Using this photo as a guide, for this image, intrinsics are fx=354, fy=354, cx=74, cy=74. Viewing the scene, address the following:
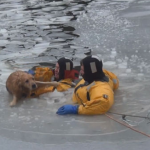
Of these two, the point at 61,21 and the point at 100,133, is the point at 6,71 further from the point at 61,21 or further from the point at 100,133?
the point at 61,21

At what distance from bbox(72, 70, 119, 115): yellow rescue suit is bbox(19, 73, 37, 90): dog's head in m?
0.61

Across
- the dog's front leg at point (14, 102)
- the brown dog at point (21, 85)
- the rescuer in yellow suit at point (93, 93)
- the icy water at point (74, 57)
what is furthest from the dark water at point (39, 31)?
the rescuer in yellow suit at point (93, 93)

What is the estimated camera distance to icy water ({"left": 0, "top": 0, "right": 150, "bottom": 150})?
3869 millimetres

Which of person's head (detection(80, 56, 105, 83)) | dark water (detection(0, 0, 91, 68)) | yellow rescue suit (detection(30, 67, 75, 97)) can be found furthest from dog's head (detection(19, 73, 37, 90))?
dark water (detection(0, 0, 91, 68))

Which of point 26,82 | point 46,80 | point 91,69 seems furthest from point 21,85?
point 91,69

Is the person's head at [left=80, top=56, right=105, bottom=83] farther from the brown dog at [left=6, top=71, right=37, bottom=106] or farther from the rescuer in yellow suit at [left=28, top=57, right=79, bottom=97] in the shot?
the brown dog at [left=6, top=71, right=37, bottom=106]

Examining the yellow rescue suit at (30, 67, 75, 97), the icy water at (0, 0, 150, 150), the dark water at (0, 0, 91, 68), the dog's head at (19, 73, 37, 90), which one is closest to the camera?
the icy water at (0, 0, 150, 150)

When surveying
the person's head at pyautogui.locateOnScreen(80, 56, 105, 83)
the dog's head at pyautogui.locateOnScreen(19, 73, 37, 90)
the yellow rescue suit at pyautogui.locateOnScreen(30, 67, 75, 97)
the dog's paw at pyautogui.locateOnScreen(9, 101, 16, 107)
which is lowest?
the dog's paw at pyautogui.locateOnScreen(9, 101, 16, 107)

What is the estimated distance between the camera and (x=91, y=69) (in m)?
4.68

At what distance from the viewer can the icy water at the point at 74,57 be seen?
12.7ft

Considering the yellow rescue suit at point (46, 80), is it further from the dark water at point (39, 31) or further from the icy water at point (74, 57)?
the dark water at point (39, 31)

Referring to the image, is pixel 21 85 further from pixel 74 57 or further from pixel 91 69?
pixel 74 57

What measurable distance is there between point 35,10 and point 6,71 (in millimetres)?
6989

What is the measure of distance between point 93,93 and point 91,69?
0.39m
